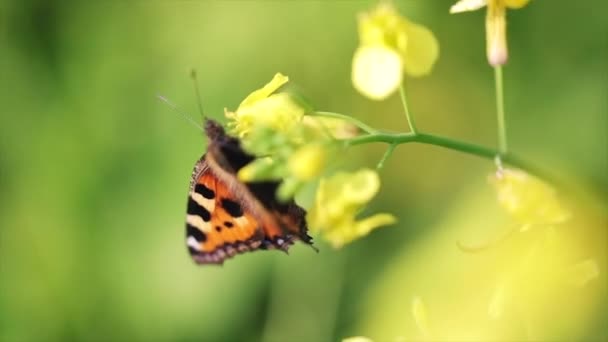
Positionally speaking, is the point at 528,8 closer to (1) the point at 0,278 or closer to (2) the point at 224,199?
(2) the point at 224,199

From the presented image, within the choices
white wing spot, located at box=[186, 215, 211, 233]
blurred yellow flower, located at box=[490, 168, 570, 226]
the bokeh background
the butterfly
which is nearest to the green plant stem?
blurred yellow flower, located at box=[490, 168, 570, 226]

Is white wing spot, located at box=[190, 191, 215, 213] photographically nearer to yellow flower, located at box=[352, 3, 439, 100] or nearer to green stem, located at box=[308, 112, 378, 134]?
green stem, located at box=[308, 112, 378, 134]

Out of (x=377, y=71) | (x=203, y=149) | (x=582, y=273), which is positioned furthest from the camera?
(x=203, y=149)

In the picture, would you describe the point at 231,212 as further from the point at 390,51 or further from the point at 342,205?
the point at 390,51

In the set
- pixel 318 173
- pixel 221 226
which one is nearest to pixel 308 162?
pixel 318 173

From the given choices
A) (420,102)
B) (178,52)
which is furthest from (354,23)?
(178,52)

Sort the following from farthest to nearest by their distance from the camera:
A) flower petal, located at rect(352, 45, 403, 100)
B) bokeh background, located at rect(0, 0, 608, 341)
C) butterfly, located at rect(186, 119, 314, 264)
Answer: bokeh background, located at rect(0, 0, 608, 341), butterfly, located at rect(186, 119, 314, 264), flower petal, located at rect(352, 45, 403, 100)
